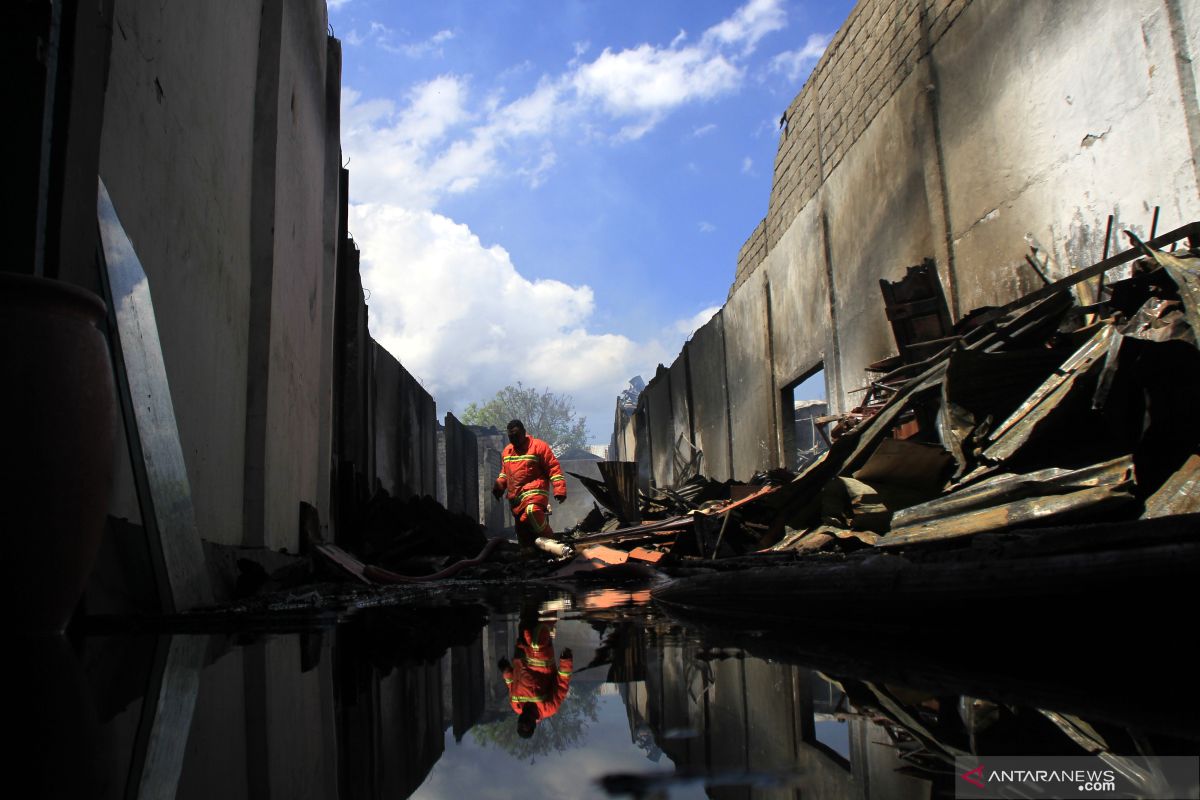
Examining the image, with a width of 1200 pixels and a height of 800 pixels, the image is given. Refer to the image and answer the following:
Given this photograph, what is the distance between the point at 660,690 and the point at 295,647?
1.30m

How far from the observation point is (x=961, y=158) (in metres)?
6.46

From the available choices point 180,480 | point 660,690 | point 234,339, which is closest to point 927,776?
point 660,690

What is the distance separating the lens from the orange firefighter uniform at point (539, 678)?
5.36 ft

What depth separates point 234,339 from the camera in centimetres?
503

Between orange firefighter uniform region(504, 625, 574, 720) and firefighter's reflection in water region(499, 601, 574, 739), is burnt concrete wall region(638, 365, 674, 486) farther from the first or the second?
orange firefighter uniform region(504, 625, 574, 720)

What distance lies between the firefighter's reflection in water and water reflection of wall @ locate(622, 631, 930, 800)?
15 cm

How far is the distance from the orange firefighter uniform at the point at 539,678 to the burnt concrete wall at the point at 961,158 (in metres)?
4.11

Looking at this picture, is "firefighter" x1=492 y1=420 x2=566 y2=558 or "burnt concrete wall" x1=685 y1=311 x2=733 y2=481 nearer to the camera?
"firefighter" x1=492 y1=420 x2=566 y2=558

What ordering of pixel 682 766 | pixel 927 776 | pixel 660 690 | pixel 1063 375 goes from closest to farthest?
pixel 927 776 → pixel 682 766 → pixel 660 690 → pixel 1063 375

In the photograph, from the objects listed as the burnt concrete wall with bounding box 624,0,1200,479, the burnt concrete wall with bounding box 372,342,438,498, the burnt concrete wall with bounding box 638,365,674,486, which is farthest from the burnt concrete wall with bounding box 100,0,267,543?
the burnt concrete wall with bounding box 638,365,674,486

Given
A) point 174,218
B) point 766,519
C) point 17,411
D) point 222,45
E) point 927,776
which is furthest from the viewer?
point 766,519

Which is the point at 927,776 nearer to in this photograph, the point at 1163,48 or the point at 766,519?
the point at 1163,48

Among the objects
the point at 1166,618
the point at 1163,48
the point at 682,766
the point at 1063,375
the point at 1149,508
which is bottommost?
the point at 682,766

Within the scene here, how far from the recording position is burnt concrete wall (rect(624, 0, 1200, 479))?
4652 mm
